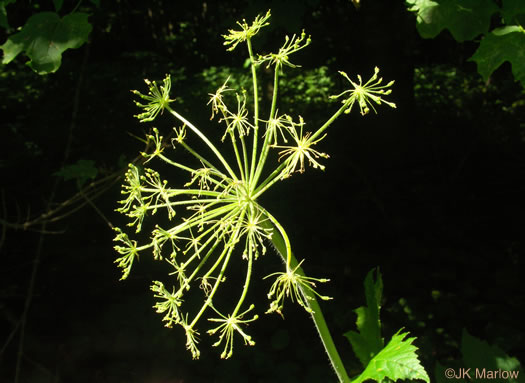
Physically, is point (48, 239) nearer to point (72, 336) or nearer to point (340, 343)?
point (72, 336)

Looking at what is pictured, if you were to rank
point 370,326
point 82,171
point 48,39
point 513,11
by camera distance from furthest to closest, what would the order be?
point 82,171 < point 48,39 < point 513,11 < point 370,326

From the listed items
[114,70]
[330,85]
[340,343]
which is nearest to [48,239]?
[340,343]

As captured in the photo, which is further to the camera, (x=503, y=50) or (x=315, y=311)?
(x=503, y=50)

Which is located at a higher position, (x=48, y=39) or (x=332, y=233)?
(x=48, y=39)

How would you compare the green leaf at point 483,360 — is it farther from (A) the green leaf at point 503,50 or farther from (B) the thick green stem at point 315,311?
(A) the green leaf at point 503,50

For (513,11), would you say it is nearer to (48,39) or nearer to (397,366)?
(397,366)

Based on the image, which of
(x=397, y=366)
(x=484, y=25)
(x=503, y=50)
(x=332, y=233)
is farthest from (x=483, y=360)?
(x=332, y=233)
